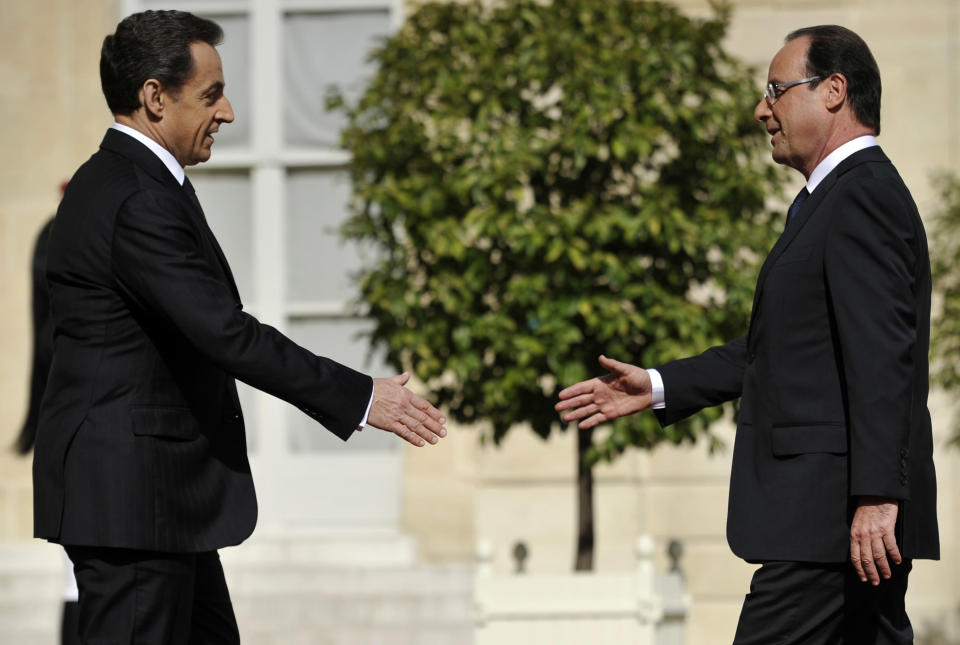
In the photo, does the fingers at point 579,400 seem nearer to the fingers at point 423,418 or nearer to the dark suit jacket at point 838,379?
the fingers at point 423,418

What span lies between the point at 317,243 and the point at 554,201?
2925 millimetres

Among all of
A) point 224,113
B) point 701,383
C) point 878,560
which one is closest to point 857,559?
point 878,560

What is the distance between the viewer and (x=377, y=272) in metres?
6.48

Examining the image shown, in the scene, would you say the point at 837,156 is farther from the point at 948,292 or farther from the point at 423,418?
the point at 948,292

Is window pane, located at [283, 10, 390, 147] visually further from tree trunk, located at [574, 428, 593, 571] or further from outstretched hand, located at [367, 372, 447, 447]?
outstretched hand, located at [367, 372, 447, 447]

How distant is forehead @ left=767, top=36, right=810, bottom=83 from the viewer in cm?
353

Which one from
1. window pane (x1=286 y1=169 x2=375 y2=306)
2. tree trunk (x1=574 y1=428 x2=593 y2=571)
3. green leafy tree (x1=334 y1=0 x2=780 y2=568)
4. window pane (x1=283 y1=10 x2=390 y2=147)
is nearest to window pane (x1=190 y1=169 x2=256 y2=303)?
window pane (x1=286 y1=169 x2=375 y2=306)

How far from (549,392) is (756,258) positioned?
110cm

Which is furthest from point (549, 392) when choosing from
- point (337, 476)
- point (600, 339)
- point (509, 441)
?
point (337, 476)

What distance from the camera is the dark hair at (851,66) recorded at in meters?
3.47

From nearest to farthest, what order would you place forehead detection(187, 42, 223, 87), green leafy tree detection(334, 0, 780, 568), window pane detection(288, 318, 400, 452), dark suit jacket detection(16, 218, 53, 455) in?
forehead detection(187, 42, 223, 87) < dark suit jacket detection(16, 218, 53, 455) < green leafy tree detection(334, 0, 780, 568) < window pane detection(288, 318, 400, 452)

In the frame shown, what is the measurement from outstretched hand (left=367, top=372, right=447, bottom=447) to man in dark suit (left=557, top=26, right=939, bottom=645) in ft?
2.48

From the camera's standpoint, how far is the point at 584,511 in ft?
22.6

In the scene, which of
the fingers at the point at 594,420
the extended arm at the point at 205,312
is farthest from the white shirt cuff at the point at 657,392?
the extended arm at the point at 205,312
